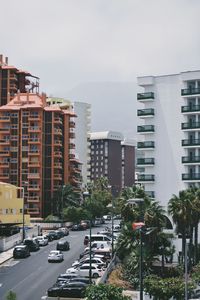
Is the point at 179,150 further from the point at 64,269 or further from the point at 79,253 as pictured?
the point at 64,269

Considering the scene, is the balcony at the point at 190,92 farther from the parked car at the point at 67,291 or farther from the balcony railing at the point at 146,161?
the parked car at the point at 67,291

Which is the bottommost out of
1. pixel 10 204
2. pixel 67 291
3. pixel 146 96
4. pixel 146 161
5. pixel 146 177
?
pixel 67 291

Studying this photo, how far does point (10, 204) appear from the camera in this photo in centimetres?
9888

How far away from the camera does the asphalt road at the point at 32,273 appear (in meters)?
54.9

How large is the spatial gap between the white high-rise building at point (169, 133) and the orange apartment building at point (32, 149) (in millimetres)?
53346

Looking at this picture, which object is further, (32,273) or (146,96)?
(146,96)

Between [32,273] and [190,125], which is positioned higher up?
[190,125]

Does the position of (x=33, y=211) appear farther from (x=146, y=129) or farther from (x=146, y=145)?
(x=146, y=129)

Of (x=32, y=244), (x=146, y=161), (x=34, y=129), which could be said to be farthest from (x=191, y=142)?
Answer: (x=34, y=129)

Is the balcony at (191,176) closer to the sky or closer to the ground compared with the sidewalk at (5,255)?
closer to the sky

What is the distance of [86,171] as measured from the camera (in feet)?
643

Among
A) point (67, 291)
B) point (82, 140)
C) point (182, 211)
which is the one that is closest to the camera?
point (67, 291)

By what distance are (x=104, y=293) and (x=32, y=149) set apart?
312 ft

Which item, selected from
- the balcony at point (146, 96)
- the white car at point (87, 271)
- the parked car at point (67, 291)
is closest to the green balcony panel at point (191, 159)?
the balcony at point (146, 96)
